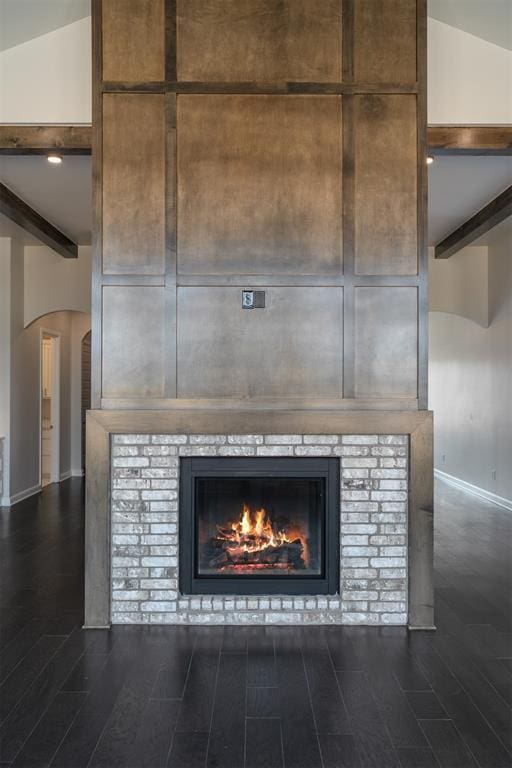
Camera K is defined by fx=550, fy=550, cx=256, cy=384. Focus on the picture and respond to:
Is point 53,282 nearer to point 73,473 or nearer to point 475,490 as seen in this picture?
point 73,473

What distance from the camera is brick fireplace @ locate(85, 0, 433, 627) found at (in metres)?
3.19

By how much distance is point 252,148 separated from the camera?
3207mm

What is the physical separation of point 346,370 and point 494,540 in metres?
2.88

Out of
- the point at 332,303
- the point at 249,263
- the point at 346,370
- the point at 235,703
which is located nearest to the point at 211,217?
the point at 249,263

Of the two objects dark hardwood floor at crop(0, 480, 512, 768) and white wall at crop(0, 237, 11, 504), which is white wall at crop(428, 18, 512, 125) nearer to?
dark hardwood floor at crop(0, 480, 512, 768)

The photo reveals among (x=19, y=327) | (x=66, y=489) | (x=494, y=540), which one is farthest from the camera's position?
(x=66, y=489)

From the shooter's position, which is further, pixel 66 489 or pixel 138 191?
pixel 66 489

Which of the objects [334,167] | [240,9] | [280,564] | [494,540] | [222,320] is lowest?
[494,540]

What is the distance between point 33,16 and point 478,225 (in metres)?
4.54

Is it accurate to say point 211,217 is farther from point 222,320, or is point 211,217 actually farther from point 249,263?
point 222,320

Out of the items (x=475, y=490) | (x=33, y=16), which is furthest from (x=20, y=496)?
(x=475, y=490)

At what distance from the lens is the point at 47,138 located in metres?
3.71

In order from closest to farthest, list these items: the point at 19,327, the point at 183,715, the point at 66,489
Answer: the point at 183,715
the point at 19,327
the point at 66,489

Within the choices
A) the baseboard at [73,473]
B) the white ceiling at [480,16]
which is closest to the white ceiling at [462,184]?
the white ceiling at [480,16]
